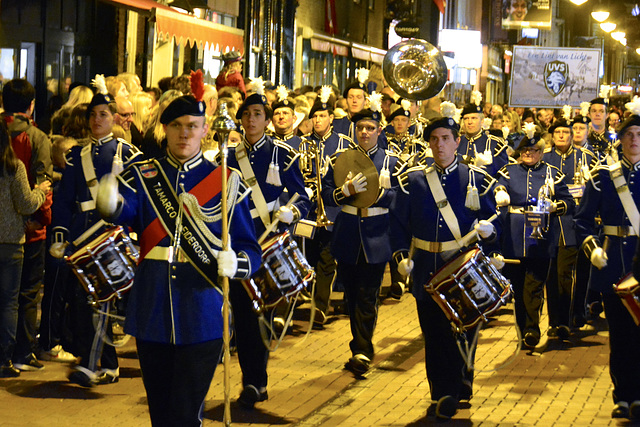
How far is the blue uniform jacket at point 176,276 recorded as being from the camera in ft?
18.2

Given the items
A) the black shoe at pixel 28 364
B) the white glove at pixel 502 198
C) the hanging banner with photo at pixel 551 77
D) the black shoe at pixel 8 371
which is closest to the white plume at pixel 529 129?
the white glove at pixel 502 198

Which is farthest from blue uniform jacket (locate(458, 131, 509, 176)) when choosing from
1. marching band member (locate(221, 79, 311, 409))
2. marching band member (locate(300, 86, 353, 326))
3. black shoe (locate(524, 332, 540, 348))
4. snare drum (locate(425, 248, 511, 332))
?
snare drum (locate(425, 248, 511, 332))

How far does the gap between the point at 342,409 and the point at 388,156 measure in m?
2.80

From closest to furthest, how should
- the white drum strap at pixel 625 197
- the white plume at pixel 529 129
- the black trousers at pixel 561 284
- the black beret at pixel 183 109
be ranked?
the black beret at pixel 183 109 → the white drum strap at pixel 625 197 → the white plume at pixel 529 129 → the black trousers at pixel 561 284

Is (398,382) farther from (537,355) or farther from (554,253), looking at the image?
(554,253)

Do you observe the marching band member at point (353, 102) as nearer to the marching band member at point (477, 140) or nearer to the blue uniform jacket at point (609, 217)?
the marching band member at point (477, 140)

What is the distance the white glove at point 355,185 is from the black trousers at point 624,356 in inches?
94.5

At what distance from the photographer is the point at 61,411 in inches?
310

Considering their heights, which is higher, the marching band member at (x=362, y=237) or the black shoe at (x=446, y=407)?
the marching band member at (x=362, y=237)

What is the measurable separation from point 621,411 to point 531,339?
2.59 meters

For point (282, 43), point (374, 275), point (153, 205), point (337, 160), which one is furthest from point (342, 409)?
point (282, 43)

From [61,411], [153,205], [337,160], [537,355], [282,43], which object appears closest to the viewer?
[153,205]

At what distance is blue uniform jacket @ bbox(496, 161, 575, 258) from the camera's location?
10805mm

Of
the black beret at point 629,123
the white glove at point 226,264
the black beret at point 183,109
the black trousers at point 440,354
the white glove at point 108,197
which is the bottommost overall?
the black trousers at point 440,354
